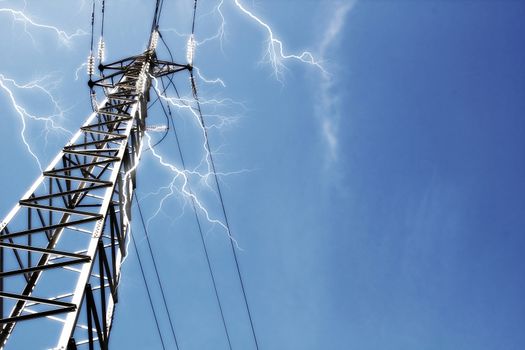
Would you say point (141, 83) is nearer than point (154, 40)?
Yes

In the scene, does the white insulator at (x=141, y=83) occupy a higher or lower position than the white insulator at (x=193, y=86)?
lower

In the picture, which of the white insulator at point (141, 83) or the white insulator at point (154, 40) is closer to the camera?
the white insulator at point (141, 83)

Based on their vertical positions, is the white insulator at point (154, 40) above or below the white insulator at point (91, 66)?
above

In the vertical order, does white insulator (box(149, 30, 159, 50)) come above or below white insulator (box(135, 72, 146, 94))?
above

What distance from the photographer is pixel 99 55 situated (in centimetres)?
1115

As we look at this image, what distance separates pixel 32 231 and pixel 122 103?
4.43 meters

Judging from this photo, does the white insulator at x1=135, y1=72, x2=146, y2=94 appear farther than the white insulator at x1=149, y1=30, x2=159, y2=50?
No

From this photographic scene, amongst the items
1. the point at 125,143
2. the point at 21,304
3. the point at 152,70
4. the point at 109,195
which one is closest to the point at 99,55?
the point at 152,70

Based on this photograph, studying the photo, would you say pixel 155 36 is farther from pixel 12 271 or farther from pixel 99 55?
pixel 12 271

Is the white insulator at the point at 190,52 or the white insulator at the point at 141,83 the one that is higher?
the white insulator at the point at 190,52

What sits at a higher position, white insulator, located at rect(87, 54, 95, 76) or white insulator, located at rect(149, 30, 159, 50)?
white insulator, located at rect(149, 30, 159, 50)

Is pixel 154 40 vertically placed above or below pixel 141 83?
above

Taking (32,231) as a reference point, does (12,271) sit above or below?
below

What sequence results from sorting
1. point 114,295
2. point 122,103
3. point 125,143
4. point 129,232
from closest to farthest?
point 114,295 < point 125,143 < point 129,232 < point 122,103
